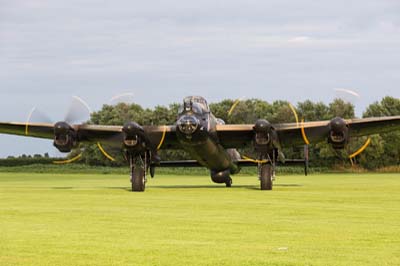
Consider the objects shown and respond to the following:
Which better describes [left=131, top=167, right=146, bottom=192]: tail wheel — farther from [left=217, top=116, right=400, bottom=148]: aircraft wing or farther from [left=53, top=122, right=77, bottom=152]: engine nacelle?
[left=217, top=116, right=400, bottom=148]: aircraft wing

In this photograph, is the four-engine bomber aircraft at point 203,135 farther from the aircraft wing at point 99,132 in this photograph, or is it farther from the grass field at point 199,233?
the grass field at point 199,233

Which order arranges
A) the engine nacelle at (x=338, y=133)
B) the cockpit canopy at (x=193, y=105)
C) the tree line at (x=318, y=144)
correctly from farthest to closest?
1. the tree line at (x=318, y=144)
2. the engine nacelle at (x=338, y=133)
3. the cockpit canopy at (x=193, y=105)

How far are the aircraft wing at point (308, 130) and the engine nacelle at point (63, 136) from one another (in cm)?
727

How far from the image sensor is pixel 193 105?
3856 cm

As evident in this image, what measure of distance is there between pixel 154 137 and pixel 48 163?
77.1 meters

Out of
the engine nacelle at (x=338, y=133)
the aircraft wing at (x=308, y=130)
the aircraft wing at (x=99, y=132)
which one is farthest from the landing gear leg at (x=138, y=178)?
the engine nacelle at (x=338, y=133)

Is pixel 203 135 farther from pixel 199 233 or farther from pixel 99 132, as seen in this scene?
pixel 199 233

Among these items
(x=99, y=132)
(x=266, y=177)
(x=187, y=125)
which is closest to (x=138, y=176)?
(x=187, y=125)

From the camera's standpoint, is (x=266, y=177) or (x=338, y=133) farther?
(x=266, y=177)

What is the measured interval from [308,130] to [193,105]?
248 inches

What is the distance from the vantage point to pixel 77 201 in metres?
29.5

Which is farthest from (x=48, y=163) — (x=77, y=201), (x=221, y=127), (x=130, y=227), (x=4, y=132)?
(x=130, y=227)

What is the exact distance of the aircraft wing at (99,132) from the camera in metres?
41.1

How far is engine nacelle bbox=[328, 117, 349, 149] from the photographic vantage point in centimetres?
3884
